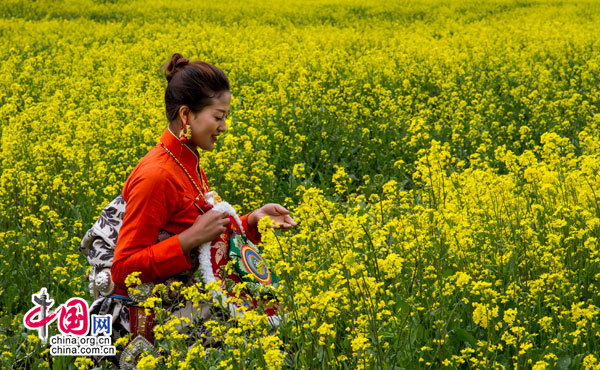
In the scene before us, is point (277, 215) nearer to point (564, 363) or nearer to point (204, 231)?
point (204, 231)

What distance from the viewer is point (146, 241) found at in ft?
11.0

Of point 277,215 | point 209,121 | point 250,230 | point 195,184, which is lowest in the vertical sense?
point 250,230

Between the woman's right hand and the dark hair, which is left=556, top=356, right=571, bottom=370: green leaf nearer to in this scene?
the woman's right hand

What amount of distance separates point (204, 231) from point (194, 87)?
29.8 inches

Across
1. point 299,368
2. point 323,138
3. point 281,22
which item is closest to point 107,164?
point 323,138

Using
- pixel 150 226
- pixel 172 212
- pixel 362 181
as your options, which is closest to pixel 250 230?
pixel 172 212

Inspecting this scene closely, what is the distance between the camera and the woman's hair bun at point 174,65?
3.71m

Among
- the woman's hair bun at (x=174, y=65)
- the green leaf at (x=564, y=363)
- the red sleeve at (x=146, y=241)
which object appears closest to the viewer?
the green leaf at (x=564, y=363)

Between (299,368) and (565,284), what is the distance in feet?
4.39

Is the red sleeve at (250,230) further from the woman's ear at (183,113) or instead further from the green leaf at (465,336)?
the green leaf at (465,336)

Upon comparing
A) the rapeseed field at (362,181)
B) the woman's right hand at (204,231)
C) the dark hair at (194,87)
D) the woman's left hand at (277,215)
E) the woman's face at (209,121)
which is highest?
the dark hair at (194,87)

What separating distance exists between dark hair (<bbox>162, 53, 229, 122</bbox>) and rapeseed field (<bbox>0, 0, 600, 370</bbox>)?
705 millimetres

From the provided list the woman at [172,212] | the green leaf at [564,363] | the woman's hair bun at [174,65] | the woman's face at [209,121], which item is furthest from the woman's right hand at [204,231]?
the green leaf at [564,363]

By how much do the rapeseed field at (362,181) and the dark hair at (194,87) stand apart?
2.31 feet
